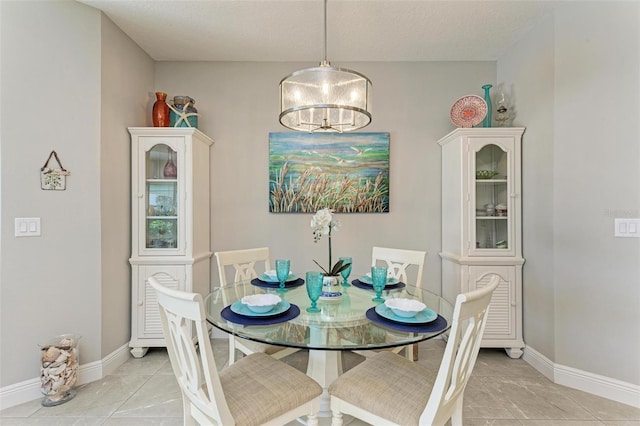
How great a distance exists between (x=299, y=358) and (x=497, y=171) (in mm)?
2255

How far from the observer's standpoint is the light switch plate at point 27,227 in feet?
6.14

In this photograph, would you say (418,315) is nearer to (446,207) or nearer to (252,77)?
(446,207)

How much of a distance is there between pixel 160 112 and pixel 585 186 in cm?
331

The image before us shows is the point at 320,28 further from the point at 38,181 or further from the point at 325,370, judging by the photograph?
the point at 325,370

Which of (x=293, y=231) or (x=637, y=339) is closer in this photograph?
(x=637, y=339)

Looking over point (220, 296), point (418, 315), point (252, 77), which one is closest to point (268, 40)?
point (252, 77)

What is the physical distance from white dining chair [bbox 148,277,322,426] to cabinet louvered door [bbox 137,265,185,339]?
4.27 feet

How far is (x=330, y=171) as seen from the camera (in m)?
2.84

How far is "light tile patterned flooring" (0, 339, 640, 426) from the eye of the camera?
1.72 metres

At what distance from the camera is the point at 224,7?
2.12 metres

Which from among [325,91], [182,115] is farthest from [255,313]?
[182,115]

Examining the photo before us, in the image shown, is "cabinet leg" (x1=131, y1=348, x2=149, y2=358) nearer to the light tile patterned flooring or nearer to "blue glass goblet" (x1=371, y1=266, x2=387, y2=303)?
the light tile patterned flooring

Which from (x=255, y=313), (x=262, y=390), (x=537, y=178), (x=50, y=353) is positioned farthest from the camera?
(x=537, y=178)

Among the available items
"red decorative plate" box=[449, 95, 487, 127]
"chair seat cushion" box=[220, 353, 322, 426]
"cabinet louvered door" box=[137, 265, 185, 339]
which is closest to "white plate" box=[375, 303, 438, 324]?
"chair seat cushion" box=[220, 353, 322, 426]
